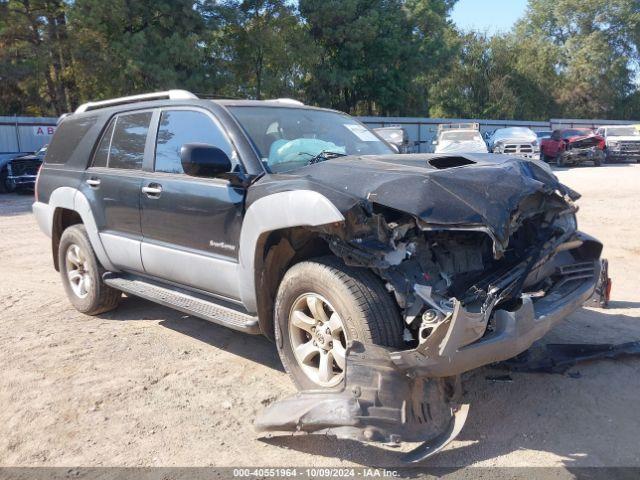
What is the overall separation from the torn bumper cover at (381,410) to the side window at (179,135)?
1.88 metres

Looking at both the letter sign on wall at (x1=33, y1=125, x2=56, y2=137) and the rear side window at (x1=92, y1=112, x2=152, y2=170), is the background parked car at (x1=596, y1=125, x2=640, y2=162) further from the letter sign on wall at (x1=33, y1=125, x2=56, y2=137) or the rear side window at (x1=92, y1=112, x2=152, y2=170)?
the rear side window at (x1=92, y1=112, x2=152, y2=170)

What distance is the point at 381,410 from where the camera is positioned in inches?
115

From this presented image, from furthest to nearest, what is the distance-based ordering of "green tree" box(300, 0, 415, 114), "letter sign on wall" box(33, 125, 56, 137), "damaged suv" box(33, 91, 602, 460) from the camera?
1. "green tree" box(300, 0, 415, 114)
2. "letter sign on wall" box(33, 125, 56, 137)
3. "damaged suv" box(33, 91, 602, 460)

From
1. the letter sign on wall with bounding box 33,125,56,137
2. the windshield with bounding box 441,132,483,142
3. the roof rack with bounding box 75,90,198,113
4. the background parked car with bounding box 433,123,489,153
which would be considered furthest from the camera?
the letter sign on wall with bounding box 33,125,56,137

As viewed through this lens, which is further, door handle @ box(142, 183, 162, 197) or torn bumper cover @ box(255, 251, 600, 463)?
door handle @ box(142, 183, 162, 197)

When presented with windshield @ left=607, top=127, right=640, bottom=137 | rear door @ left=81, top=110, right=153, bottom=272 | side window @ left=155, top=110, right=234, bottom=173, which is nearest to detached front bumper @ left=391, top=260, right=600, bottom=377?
side window @ left=155, top=110, right=234, bottom=173

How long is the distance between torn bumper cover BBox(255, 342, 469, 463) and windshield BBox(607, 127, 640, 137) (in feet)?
92.9

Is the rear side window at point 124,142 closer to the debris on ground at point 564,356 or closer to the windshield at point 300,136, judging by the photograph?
the windshield at point 300,136

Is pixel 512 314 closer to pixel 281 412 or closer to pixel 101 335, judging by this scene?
pixel 281 412

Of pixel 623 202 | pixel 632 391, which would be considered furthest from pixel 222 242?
pixel 623 202

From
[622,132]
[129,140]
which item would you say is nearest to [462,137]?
[622,132]

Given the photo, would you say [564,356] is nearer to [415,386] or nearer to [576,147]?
[415,386]

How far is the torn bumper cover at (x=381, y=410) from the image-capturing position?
291 cm

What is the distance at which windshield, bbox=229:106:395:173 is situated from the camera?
4066 mm
